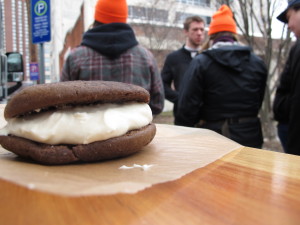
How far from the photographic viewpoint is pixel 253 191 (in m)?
0.78

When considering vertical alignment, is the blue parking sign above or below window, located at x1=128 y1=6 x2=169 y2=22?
below

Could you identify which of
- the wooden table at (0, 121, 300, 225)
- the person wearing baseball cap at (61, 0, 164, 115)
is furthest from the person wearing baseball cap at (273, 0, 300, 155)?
the wooden table at (0, 121, 300, 225)

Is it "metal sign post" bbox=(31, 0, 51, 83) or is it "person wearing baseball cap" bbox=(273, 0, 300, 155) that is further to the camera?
"metal sign post" bbox=(31, 0, 51, 83)

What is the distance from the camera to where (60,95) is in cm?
103

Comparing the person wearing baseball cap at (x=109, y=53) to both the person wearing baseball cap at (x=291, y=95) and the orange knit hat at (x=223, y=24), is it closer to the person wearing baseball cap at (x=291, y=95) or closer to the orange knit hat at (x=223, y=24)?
the orange knit hat at (x=223, y=24)

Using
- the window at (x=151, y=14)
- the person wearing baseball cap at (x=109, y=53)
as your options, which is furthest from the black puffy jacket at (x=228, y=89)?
the window at (x=151, y=14)

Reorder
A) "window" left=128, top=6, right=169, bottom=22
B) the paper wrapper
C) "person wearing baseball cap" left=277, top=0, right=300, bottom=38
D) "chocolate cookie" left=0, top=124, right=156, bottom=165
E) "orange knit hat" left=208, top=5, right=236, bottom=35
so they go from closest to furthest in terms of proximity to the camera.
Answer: the paper wrapper, "chocolate cookie" left=0, top=124, right=156, bottom=165, "person wearing baseball cap" left=277, top=0, right=300, bottom=38, "orange knit hat" left=208, top=5, right=236, bottom=35, "window" left=128, top=6, right=169, bottom=22

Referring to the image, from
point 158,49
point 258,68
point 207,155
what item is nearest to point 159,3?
point 158,49

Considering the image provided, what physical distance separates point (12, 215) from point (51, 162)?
1.26 ft

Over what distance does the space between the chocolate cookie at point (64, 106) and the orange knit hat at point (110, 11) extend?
148cm

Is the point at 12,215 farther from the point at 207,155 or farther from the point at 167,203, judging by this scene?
the point at 207,155

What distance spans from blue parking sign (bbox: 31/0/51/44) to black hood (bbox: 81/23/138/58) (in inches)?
109

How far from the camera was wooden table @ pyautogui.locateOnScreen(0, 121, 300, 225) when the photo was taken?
0.60 meters

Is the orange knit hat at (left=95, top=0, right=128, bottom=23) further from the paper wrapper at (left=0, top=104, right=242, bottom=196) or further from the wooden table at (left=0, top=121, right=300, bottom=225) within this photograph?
the wooden table at (left=0, top=121, right=300, bottom=225)
